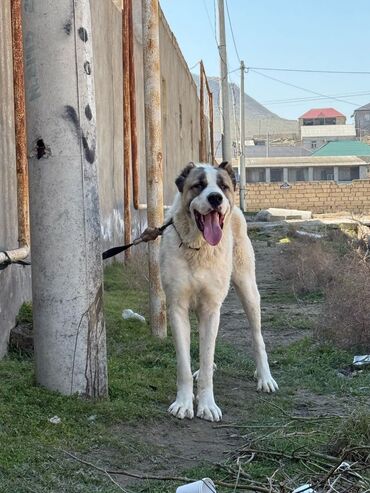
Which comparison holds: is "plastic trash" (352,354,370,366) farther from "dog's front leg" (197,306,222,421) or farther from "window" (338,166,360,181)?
"window" (338,166,360,181)

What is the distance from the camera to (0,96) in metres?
6.19

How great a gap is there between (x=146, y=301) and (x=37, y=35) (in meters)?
4.67

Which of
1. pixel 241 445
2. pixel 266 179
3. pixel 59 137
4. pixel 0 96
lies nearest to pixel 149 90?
pixel 0 96

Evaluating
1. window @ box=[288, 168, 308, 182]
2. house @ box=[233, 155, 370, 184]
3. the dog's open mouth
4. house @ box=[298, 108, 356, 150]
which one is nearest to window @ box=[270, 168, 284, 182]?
house @ box=[233, 155, 370, 184]

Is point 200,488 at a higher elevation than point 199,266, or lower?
lower

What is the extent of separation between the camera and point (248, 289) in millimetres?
6320

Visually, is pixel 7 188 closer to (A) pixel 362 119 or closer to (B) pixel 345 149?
(B) pixel 345 149

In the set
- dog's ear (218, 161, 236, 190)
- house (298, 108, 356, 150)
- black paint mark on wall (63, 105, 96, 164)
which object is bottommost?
dog's ear (218, 161, 236, 190)

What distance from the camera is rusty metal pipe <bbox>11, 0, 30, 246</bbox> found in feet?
20.6

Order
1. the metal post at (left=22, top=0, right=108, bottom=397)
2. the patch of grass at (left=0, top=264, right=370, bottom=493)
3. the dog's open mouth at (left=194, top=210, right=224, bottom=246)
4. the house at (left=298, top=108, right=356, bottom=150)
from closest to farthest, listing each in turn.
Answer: the patch of grass at (left=0, top=264, right=370, bottom=493) < the metal post at (left=22, top=0, right=108, bottom=397) < the dog's open mouth at (left=194, top=210, right=224, bottom=246) < the house at (left=298, top=108, right=356, bottom=150)

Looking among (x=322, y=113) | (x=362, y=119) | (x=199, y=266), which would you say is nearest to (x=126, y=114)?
(x=199, y=266)

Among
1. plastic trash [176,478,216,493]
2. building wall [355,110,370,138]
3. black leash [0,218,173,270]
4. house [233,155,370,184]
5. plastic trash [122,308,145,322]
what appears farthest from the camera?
building wall [355,110,370,138]

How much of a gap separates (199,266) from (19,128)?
184 cm

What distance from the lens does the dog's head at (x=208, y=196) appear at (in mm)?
5254
